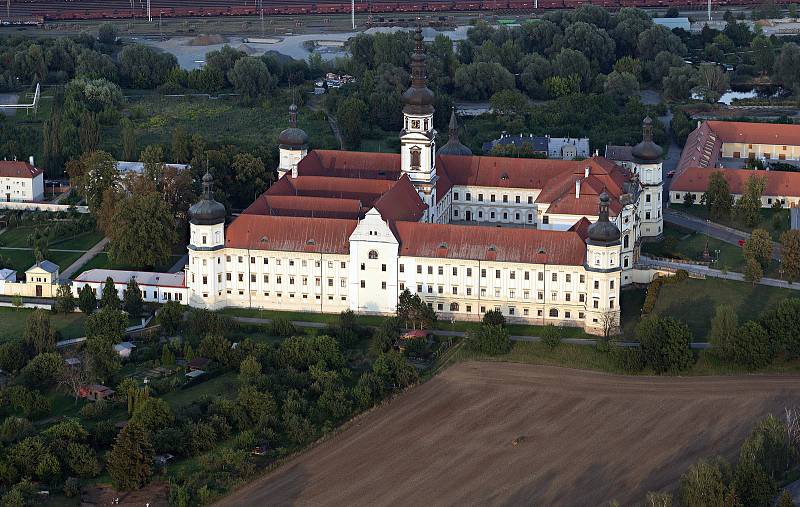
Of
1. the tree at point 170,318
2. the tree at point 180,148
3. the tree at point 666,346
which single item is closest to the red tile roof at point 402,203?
the tree at point 170,318

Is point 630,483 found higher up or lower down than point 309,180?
lower down

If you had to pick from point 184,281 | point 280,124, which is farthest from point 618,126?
point 184,281

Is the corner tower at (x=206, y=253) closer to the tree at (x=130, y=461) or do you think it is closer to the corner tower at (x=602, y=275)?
the corner tower at (x=602, y=275)

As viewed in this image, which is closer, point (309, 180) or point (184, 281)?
point (184, 281)

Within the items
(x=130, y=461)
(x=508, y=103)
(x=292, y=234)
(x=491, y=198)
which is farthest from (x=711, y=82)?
(x=130, y=461)

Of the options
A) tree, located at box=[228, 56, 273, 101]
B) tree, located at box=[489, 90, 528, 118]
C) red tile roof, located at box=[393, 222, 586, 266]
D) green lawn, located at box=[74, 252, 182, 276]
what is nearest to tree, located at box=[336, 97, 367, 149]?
tree, located at box=[489, 90, 528, 118]

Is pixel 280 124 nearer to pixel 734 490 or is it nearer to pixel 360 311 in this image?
pixel 360 311
